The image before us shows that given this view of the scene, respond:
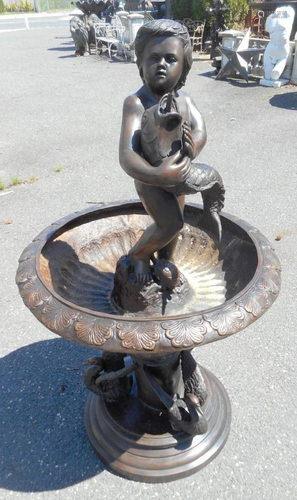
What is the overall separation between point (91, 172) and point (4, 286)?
94.7 inches

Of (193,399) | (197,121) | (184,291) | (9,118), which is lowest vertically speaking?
(9,118)

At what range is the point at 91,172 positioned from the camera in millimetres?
5434

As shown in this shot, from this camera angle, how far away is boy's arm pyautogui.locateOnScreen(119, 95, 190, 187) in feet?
4.52

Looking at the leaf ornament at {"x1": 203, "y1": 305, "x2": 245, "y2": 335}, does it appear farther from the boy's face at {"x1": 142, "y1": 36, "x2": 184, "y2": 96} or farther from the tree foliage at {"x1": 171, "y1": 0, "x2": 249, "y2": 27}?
the tree foliage at {"x1": 171, "y1": 0, "x2": 249, "y2": 27}

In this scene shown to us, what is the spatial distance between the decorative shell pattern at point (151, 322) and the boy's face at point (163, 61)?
2.63ft

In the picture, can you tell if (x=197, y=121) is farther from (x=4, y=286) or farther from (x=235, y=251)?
(x=4, y=286)

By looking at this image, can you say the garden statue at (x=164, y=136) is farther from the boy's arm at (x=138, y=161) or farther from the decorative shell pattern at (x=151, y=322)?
the decorative shell pattern at (x=151, y=322)

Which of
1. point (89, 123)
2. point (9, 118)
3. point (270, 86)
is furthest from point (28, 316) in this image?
point (270, 86)

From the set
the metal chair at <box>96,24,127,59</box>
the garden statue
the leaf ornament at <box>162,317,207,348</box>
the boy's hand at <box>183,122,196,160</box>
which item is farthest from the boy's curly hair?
the metal chair at <box>96,24,127,59</box>

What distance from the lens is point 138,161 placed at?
143cm

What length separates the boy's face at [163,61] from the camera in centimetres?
143

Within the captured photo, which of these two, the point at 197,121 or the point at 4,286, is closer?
the point at 197,121

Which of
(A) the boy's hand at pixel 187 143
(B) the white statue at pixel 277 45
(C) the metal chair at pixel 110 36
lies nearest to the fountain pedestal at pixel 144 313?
(A) the boy's hand at pixel 187 143

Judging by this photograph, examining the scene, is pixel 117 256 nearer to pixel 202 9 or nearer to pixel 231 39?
pixel 231 39
